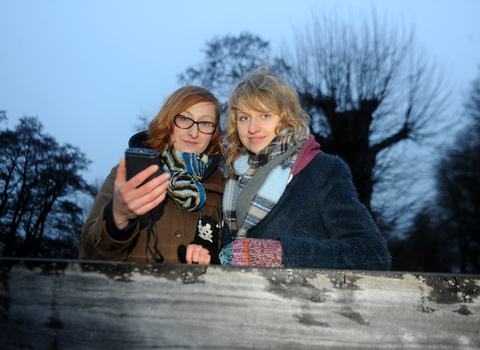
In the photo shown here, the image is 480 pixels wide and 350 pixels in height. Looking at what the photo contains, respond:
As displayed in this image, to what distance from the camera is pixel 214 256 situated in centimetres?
172

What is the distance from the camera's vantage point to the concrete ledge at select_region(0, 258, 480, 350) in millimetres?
644

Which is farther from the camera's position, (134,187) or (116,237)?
(116,237)

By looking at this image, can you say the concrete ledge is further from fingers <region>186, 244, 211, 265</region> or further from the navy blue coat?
fingers <region>186, 244, 211, 265</region>

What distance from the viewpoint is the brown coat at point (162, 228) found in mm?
1539

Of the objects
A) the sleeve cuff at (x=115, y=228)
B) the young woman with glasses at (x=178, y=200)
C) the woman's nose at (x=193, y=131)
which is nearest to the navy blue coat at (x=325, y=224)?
the young woman with glasses at (x=178, y=200)

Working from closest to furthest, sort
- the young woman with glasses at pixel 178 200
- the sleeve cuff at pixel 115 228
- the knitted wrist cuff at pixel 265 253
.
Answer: the knitted wrist cuff at pixel 265 253 < the sleeve cuff at pixel 115 228 < the young woman with glasses at pixel 178 200

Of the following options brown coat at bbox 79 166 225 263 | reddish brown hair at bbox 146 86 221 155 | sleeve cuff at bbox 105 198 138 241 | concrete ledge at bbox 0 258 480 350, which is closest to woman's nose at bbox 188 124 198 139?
reddish brown hair at bbox 146 86 221 155

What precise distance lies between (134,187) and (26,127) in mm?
8630

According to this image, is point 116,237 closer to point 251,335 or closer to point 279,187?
point 279,187

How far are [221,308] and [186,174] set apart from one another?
5.03 feet

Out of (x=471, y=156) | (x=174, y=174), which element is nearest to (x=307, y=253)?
(x=174, y=174)

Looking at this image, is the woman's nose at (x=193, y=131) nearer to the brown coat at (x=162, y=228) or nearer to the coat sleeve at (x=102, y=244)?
the brown coat at (x=162, y=228)

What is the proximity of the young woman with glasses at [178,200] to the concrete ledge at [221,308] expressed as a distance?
614mm

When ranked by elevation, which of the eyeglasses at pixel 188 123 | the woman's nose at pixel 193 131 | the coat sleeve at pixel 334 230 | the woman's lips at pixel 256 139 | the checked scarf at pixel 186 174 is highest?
the eyeglasses at pixel 188 123
